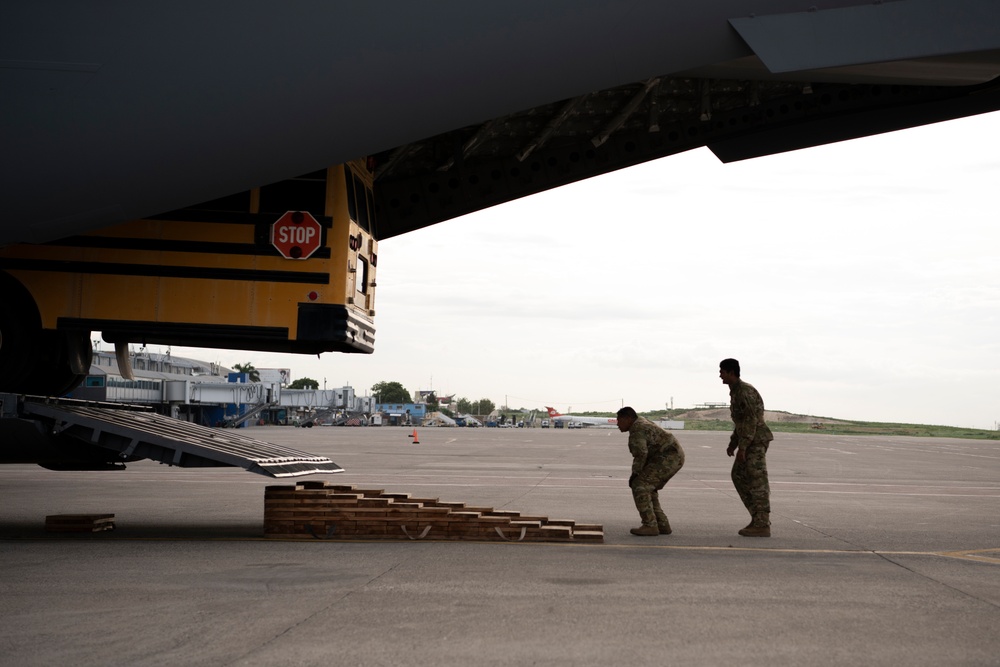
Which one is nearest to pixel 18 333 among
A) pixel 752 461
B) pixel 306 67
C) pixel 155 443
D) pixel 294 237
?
pixel 155 443

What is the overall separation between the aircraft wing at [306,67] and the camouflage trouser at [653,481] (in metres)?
4.53

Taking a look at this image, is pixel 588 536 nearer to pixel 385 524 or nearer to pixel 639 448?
pixel 639 448

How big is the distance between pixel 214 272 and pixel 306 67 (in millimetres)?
3004

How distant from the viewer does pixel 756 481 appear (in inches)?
432

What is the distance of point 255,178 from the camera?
8875 millimetres

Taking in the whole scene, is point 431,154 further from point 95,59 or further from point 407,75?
point 95,59

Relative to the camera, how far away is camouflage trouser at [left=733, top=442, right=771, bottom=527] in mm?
10953

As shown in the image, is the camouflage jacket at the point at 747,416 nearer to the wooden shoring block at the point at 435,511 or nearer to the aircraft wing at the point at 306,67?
the wooden shoring block at the point at 435,511

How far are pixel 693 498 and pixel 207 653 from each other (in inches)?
488

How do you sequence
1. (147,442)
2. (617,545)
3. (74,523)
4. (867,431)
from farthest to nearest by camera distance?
1. (867,431)
2. (74,523)
3. (617,545)
4. (147,442)

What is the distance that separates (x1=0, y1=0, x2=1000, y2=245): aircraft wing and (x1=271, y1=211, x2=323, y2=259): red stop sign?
1.43m

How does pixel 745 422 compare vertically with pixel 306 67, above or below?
below

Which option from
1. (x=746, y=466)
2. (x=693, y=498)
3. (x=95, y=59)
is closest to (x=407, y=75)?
(x=95, y=59)

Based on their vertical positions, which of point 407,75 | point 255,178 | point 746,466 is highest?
point 407,75
